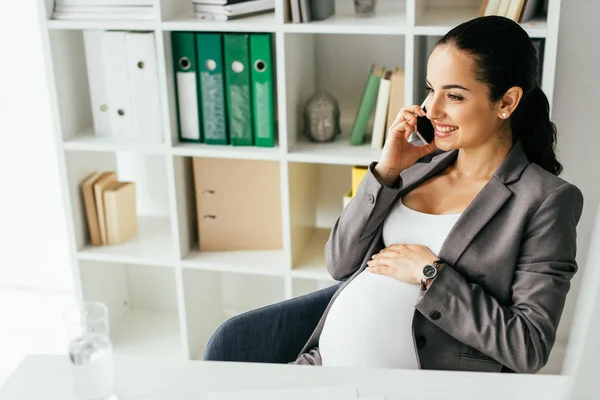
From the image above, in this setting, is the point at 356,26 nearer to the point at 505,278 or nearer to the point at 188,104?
the point at 188,104

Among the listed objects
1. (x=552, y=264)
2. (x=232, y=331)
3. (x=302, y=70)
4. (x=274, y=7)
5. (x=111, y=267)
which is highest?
(x=274, y=7)

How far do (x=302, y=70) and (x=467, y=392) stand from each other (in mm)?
1501

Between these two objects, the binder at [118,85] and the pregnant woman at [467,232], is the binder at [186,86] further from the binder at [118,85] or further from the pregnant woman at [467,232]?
the pregnant woman at [467,232]

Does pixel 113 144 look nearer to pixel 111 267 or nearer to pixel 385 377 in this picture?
pixel 111 267

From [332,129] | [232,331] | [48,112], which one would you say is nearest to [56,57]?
[48,112]

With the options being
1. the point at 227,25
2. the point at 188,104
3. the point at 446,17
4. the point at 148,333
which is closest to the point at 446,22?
the point at 446,17

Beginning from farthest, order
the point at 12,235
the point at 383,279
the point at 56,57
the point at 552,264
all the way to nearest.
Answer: the point at 12,235, the point at 56,57, the point at 383,279, the point at 552,264

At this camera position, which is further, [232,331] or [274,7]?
[274,7]

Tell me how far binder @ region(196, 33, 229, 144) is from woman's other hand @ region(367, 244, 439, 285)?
102 cm

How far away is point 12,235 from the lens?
11.3 feet

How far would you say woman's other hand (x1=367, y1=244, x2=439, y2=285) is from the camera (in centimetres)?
169

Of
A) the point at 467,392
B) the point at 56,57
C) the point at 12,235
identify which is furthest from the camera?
the point at 12,235

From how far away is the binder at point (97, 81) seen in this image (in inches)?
106

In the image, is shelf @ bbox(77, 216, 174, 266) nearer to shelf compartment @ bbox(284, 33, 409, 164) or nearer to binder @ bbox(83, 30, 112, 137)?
binder @ bbox(83, 30, 112, 137)
